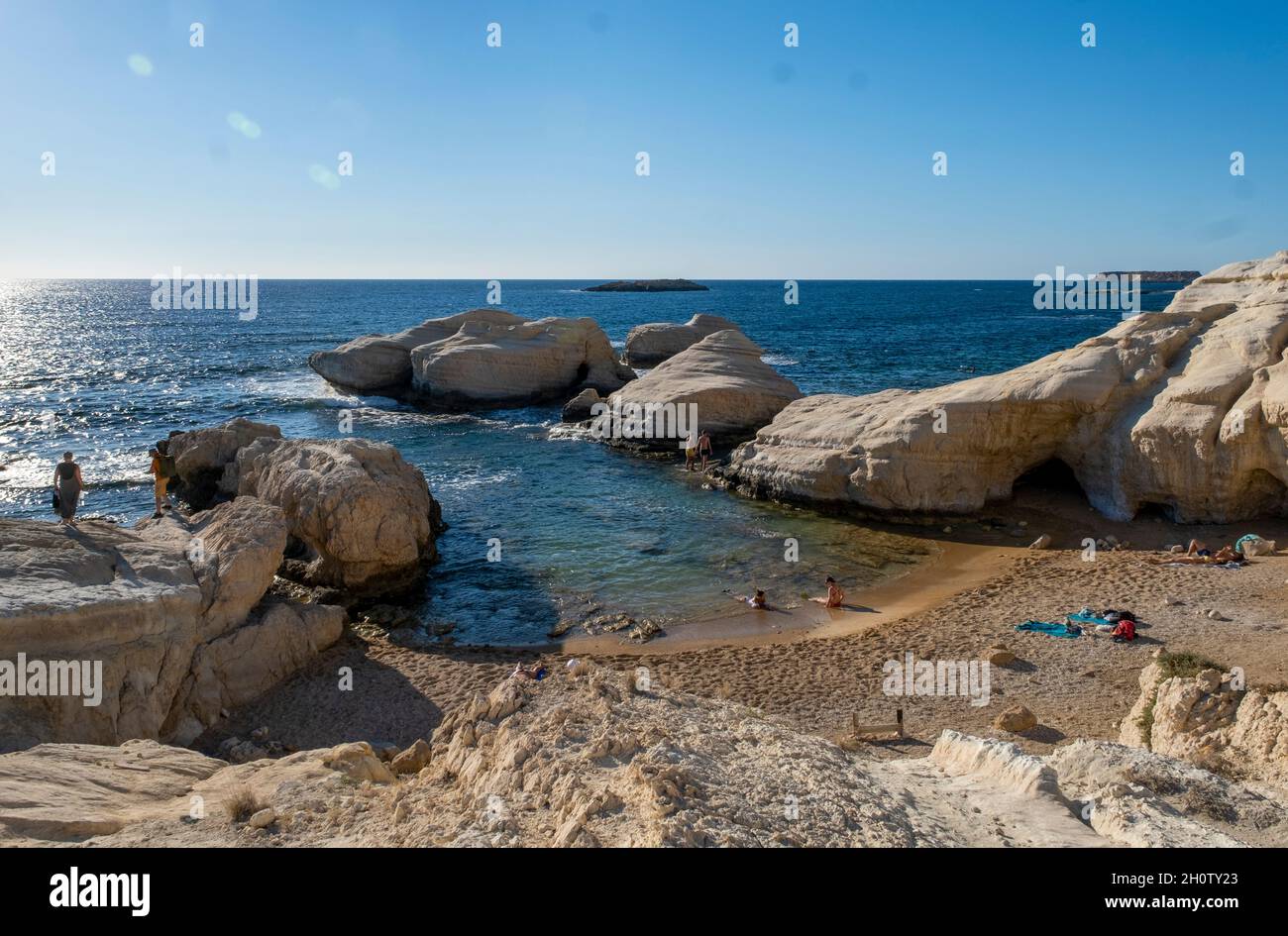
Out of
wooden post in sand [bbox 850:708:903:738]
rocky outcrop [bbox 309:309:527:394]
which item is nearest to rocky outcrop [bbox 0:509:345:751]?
wooden post in sand [bbox 850:708:903:738]

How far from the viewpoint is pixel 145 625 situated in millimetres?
12273

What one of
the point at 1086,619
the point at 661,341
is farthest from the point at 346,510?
the point at 661,341

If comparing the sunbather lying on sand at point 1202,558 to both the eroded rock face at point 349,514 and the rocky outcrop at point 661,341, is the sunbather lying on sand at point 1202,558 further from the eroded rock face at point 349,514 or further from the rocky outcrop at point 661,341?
the rocky outcrop at point 661,341

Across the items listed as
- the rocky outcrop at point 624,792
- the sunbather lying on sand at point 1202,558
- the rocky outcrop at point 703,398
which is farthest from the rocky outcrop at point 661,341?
the rocky outcrop at point 624,792

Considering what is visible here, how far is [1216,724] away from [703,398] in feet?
76.2

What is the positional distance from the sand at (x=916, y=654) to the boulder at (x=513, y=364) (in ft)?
84.4

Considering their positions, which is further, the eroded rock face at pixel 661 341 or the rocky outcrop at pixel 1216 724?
the eroded rock face at pixel 661 341

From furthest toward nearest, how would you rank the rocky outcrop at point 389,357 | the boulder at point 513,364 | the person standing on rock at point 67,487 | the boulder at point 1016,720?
1. the rocky outcrop at point 389,357
2. the boulder at point 513,364
3. the person standing on rock at point 67,487
4. the boulder at point 1016,720

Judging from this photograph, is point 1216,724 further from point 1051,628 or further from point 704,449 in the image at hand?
point 704,449

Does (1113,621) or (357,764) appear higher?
(357,764)

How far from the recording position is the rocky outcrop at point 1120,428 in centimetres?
1895

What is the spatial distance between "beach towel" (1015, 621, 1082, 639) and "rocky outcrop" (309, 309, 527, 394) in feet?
112
